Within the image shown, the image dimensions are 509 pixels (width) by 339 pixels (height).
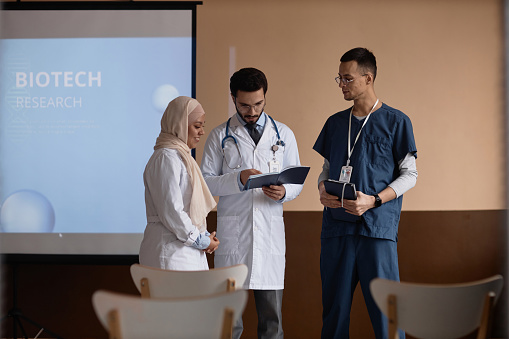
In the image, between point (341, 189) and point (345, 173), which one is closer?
point (341, 189)

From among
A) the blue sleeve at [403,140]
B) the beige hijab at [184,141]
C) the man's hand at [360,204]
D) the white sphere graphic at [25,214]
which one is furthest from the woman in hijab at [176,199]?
the white sphere graphic at [25,214]

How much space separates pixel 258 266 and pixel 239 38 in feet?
6.48

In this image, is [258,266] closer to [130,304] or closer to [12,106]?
[130,304]

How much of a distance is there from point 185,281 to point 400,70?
2741 millimetres

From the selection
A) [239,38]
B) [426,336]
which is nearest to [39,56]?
[239,38]

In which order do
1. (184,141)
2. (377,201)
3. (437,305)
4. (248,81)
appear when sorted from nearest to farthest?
1. (437,305)
2. (184,141)
3. (377,201)
4. (248,81)

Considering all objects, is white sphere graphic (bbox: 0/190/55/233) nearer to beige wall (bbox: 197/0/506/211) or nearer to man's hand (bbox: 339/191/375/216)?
beige wall (bbox: 197/0/506/211)

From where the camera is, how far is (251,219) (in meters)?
2.82

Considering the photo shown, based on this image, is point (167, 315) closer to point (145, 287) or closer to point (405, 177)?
point (145, 287)

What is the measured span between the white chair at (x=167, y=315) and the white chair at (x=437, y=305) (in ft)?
1.73

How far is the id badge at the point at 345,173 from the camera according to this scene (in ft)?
8.66

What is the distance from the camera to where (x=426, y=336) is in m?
1.83

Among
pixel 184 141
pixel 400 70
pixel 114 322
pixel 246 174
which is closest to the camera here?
pixel 114 322

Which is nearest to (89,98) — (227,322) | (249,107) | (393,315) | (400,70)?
(249,107)
